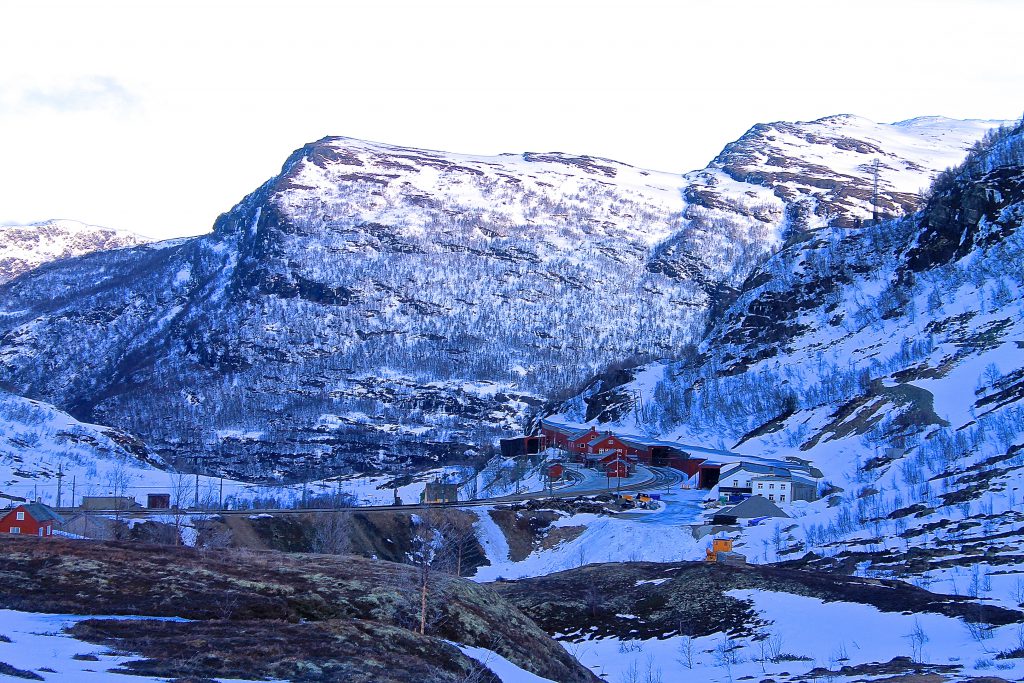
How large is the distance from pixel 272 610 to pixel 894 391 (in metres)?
103

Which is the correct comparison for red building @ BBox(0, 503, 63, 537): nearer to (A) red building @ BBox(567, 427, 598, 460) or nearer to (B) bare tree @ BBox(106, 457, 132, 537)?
(B) bare tree @ BBox(106, 457, 132, 537)

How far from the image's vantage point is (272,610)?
36562 mm

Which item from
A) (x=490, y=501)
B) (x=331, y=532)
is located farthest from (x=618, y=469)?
(x=331, y=532)

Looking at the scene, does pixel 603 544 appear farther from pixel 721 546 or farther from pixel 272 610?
pixel 272 610

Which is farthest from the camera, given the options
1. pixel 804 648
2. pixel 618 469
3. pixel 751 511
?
pixel 618 469

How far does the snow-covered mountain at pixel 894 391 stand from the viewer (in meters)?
82.6

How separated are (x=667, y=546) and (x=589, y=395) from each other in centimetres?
10032

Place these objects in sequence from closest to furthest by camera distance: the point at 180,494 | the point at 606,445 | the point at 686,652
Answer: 1. the point at 686,652
2. the point at 180,494
3. the point at 606,445

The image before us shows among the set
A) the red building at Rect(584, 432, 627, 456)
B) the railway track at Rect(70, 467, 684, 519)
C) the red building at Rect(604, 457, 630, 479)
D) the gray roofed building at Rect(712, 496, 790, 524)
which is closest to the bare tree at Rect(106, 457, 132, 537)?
the railway track at Rect(70, 467, 684, 519)

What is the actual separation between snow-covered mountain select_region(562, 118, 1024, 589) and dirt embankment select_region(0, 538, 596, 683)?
29510mm

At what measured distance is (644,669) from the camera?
52406 millimetres

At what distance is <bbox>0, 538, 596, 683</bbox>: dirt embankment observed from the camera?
30.3 metres

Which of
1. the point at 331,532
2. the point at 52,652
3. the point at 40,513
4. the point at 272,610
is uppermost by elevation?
the point at 40,513

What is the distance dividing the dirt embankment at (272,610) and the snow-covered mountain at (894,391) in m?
29.5
